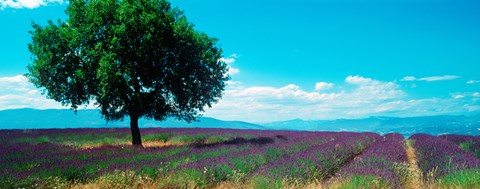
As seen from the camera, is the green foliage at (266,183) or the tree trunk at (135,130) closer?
the green foliage at (266,183)

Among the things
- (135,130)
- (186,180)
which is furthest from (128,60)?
(186,180)

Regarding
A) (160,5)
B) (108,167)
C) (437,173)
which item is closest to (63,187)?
(108,167)

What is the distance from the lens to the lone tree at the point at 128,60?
16594 millimetres

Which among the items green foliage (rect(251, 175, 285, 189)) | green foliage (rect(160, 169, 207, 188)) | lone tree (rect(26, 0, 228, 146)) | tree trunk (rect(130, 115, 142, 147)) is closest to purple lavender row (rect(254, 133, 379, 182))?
green foliage (rect(251, 175, 285, 189))

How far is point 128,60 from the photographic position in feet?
55.5

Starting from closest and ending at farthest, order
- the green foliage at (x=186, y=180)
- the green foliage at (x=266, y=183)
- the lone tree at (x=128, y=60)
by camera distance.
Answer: the green foliage at (x=266, y=183), the green foliage at (x=186, y=180), the lone tree at (x=128, y=60)

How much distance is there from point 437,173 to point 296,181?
3758 millimetres

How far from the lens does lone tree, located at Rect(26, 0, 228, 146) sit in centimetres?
1659

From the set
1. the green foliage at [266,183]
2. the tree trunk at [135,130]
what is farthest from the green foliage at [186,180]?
the tree trunk at [135,130]

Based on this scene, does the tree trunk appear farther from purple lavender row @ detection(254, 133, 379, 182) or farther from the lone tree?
purple lavender row @ detection(254, 133, 379, 182)

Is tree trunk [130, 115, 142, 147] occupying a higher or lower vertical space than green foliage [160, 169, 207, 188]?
higher

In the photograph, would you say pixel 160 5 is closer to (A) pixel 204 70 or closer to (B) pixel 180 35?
(B) pixel 180 35

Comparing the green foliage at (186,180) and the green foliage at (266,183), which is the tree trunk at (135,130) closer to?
the green foliage at (186,180)

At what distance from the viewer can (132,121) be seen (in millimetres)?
19094
